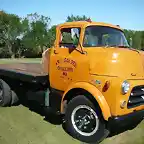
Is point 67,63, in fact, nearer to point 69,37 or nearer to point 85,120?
point 69,37

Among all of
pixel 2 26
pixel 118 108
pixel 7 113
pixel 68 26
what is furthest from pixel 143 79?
pixel 2 26

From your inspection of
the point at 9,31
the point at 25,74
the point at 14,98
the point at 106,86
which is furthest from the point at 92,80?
the point at 9,31

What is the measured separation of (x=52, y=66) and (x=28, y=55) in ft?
160

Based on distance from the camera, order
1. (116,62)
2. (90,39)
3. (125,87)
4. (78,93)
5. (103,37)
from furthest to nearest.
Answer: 1. (103,37)
2. (90,39)
3. (78,93)
4. (116,62)
5. (125,87)

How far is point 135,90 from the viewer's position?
5496mm

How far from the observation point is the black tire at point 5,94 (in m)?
8.13

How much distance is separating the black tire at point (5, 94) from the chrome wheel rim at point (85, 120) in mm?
2877

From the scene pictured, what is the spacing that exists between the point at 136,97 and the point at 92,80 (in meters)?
0.90

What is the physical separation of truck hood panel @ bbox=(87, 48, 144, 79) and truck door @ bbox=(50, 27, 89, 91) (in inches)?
8.2

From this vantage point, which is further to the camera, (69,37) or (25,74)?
(25,74)

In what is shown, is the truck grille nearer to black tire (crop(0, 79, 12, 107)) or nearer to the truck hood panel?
the truck hood panel

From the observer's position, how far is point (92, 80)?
18.2 ft

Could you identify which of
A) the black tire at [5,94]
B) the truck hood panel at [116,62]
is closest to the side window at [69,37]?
the truck hood panel at [116,62]

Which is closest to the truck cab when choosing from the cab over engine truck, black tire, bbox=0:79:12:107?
the cab over engine truck
